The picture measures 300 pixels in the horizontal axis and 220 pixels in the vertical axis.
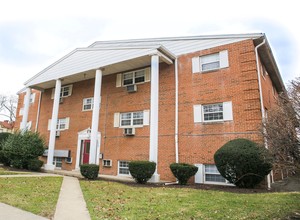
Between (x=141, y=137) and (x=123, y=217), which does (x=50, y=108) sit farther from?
(x=123, y=217)

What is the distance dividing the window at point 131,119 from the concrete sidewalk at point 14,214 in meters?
9.81

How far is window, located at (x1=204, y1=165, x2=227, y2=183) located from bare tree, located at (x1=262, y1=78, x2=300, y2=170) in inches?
247

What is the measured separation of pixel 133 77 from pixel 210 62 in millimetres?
5238

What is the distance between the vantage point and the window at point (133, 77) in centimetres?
1569

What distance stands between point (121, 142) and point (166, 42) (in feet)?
23.0

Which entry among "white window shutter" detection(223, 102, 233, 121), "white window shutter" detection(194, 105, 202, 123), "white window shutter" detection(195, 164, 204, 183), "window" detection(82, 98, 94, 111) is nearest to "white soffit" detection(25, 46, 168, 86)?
"window" detection(82, 98, 94, 111)

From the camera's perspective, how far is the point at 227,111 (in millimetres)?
12156

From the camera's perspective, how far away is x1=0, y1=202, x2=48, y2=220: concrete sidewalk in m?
4.91

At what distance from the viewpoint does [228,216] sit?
A: 17.7ft

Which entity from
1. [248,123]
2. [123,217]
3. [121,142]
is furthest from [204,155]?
[123,217]

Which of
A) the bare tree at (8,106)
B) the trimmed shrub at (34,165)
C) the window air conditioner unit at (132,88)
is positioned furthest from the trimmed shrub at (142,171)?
the bare tree at (8,106)

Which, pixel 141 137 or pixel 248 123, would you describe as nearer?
pixel 248 123

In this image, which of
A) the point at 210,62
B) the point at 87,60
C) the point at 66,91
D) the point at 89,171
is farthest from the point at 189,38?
the point at 66,91

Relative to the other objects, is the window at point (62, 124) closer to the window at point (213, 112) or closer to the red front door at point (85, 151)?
the red front door at point (85, 151)
